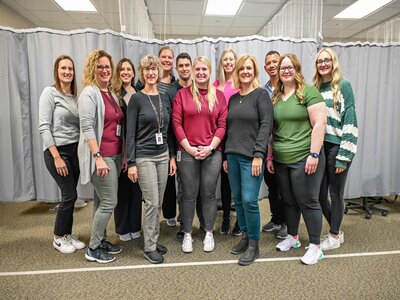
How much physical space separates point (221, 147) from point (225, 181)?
486 millimetres

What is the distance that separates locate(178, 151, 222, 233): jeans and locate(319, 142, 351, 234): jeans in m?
0.80

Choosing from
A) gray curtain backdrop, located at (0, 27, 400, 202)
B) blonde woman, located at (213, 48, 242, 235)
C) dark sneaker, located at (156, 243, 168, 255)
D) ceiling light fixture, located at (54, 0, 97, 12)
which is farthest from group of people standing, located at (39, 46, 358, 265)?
ceiling light fixture, located at (54, 0, 97, 12)

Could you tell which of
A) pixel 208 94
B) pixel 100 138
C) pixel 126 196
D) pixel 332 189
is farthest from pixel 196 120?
pixel 332 189

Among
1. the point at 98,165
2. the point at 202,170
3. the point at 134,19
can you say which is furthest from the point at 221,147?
the point at 134,19

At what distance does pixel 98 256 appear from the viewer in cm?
223

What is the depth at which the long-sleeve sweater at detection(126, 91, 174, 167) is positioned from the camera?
2.07 metres

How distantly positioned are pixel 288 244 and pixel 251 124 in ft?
3.33

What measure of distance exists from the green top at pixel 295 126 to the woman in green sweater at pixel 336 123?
24cm

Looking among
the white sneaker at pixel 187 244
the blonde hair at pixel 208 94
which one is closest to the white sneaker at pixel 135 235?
the white sneaker at pixel 187 244

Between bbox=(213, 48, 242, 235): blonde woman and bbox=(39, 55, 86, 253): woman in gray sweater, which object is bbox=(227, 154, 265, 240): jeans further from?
bbox=(39, 55, 86, 253): woman in gray sweater

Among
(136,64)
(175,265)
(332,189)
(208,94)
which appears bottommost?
(175,265)

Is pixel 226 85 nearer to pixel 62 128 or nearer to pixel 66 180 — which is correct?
pixel 62 128

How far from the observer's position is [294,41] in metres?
3.18

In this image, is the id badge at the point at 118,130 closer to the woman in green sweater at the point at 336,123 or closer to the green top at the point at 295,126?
the green top at the point at 295,126
